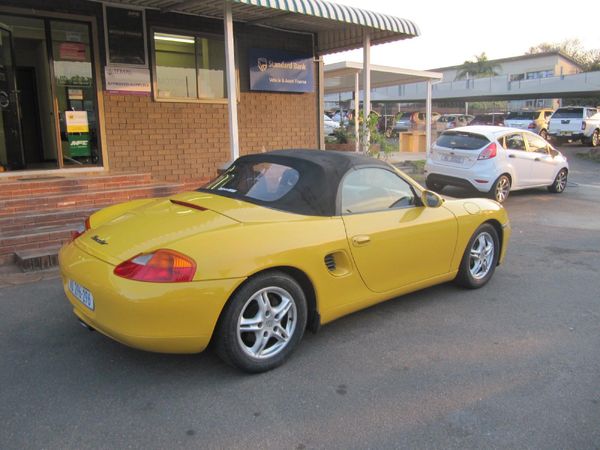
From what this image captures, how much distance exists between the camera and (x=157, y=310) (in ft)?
9.68

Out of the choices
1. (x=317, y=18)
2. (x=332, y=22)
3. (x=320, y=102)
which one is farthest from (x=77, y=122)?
(x=320, y=102)

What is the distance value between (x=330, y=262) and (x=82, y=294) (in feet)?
5.40

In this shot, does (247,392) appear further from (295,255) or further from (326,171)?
(326,171)

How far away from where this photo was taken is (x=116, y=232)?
3488 mm

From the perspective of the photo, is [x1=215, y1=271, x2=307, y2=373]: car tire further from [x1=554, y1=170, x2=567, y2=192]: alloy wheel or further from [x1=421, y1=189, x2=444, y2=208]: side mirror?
[x1=554, y1=170, x2=567, y2=192]: alloy wheel

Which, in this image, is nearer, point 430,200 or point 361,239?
point 361,239

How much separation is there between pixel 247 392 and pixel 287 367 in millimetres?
404

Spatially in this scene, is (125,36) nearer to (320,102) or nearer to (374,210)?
(320,102)

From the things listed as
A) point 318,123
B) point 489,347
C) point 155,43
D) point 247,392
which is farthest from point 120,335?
point 318,123

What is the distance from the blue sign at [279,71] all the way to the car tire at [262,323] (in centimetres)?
757

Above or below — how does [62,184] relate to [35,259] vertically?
above

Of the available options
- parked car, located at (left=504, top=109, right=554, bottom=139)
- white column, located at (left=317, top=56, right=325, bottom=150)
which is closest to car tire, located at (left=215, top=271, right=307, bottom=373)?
white column, located at (left=317, top=56, right=325, bottom=150)

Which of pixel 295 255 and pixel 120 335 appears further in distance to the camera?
pixel 295 255

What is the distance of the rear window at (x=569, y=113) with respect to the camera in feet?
80.8
